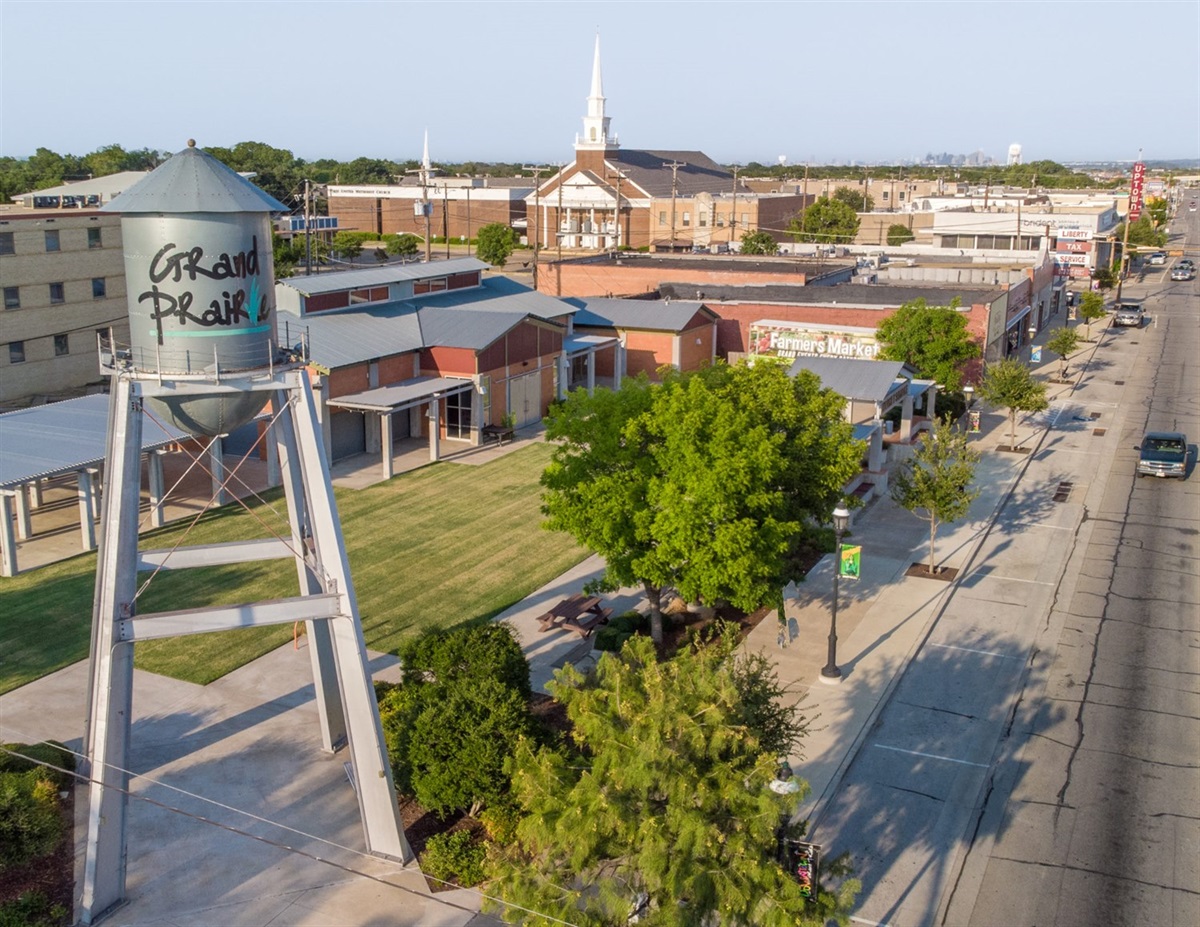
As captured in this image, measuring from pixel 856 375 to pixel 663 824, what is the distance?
94.4 ft

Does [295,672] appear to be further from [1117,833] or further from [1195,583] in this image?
[1195,583]

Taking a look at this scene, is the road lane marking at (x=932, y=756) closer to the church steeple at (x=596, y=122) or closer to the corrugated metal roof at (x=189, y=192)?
the corrugated metal roof at (x=189, y=192)

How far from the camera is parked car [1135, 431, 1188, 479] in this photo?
Answer: 40.1 m

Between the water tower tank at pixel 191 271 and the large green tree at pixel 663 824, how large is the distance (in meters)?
7.86

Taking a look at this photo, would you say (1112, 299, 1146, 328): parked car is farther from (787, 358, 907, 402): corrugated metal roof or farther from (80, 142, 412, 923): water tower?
(80, 142, 412, 923): water tower

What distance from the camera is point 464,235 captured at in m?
119

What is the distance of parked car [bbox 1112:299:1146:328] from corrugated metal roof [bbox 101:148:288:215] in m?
75.9

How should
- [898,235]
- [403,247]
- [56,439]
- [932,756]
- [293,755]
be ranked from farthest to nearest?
[898,235] < [403,247] < [56,439] < [932,756] < [293,755]

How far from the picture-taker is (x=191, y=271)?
16.5 meters

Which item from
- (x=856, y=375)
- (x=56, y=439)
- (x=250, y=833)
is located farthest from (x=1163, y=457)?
(x=56, y=439)

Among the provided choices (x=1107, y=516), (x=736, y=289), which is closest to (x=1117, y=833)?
(x=1107, y=516)

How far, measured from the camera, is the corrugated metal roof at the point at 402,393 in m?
37.9

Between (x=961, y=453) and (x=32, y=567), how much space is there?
80.7ft

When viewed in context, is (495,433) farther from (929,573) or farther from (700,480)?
(700,480)
